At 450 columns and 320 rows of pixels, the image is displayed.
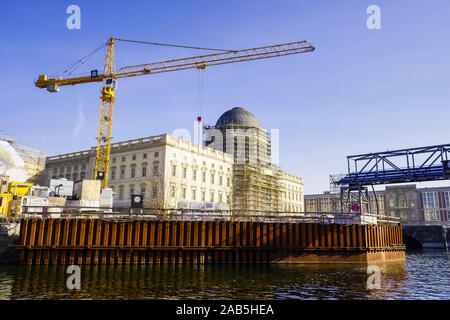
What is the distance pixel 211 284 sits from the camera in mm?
18641

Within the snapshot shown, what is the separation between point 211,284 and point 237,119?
7601 centimetres

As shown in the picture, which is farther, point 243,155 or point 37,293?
point 243,155

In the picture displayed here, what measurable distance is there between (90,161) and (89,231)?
54.3 m

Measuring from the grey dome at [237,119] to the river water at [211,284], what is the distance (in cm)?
6843

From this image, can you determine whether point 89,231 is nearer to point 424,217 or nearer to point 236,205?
point 236,205

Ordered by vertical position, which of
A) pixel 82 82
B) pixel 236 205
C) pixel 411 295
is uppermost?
pixel 82 82

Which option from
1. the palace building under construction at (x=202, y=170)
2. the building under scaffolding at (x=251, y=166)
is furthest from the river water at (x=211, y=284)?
the building under scaffolding at (x=251, y=166)

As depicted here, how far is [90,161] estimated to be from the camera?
254 feet

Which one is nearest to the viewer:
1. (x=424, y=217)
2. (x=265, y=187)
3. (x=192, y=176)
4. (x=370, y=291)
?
(x=370, y=291)

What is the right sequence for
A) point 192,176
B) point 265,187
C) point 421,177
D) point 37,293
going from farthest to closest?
1. point 265,187
2. point 192,176
3. point 421,177
4. point 37,293


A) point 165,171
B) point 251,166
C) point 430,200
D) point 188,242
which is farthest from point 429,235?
point 188,242

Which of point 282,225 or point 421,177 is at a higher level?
point 421,177

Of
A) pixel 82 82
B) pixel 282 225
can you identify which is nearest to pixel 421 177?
pixel 282 225
